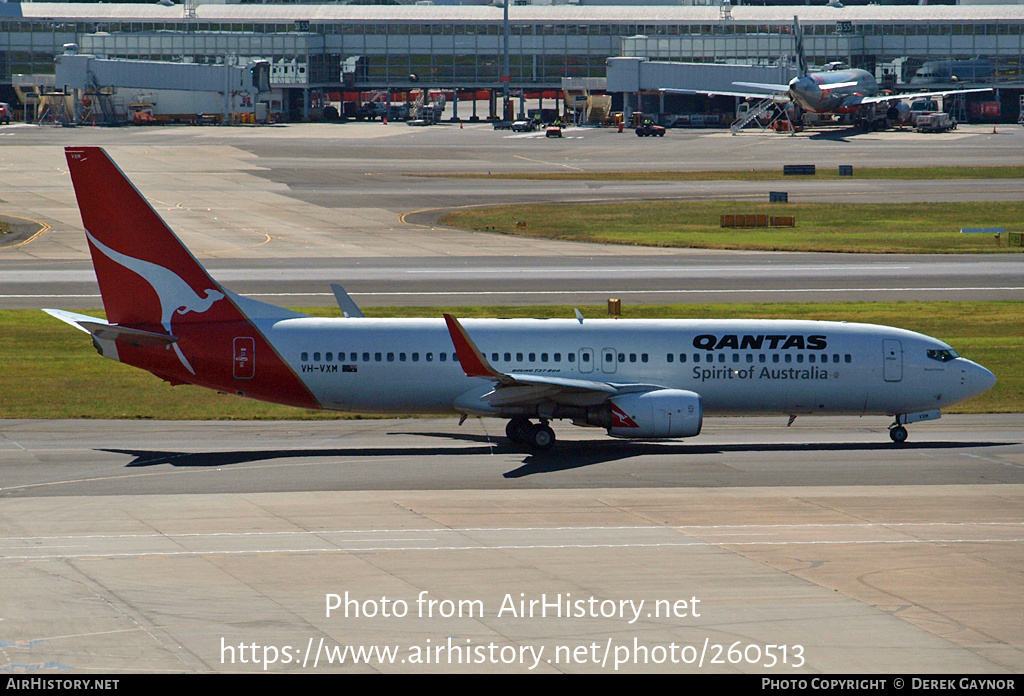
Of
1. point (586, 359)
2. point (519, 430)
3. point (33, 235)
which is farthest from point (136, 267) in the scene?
point (33, 235)

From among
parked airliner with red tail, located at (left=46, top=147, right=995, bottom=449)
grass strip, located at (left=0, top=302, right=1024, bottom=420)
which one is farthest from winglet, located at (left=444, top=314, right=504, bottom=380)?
grass strip, located at (left=0, top=302, right=1024, bottom=420)

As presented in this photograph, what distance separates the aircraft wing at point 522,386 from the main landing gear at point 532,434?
2.80ft

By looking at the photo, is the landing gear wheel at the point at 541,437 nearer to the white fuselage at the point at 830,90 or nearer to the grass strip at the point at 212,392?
the grass strip at the point at 212,392

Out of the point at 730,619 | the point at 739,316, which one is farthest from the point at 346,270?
the point at 730,619

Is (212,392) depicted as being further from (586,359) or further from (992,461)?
(992,461)

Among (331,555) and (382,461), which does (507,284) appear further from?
(331,555)

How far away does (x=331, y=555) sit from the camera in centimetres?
2786

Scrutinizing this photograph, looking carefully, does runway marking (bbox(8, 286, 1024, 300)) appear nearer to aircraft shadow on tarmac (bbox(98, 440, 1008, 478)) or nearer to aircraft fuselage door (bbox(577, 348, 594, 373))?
aircraft shadow on tarmac (bbox(98, 440, 1008, 478))

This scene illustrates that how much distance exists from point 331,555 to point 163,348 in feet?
43.7

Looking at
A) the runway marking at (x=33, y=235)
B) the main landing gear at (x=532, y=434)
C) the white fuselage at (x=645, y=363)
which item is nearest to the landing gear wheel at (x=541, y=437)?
the main landing gear at (x=532, y=434)

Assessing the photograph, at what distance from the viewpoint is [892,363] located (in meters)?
40.4

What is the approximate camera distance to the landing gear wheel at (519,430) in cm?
3919

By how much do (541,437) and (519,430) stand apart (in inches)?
30.5

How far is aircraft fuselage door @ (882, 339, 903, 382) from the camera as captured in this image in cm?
4034
